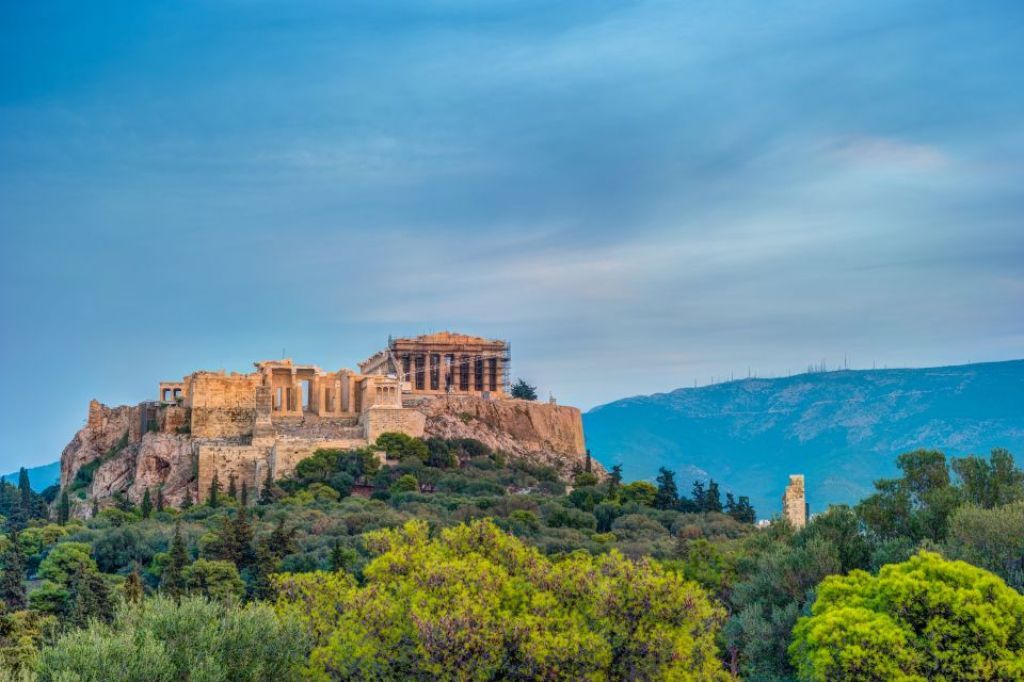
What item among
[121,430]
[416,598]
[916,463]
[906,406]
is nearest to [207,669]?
[416,598]

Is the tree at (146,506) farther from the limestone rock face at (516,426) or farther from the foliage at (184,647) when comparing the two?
the foliage at (184,647)

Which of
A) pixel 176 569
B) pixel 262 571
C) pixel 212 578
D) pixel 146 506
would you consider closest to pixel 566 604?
pixel 262 571

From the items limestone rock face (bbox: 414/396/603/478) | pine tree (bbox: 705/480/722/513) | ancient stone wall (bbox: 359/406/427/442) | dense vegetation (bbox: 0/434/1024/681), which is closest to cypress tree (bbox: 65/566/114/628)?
dense vegetation (bbox: 0/434/1024/681)

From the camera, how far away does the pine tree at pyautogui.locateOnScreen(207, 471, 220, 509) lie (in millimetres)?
70438

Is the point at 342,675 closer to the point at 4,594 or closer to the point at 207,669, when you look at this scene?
the point at 207,669

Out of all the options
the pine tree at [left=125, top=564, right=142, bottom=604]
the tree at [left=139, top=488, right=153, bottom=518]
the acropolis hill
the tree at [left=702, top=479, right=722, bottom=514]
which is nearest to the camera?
the pine tree at [left=125, top=564, right=142, bottom=604]

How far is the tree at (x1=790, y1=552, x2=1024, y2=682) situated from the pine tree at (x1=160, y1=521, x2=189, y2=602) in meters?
24.0

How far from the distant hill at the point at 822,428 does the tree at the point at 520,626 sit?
12742cm

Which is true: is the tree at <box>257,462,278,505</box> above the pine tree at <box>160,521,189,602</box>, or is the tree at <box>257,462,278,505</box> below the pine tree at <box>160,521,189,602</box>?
above

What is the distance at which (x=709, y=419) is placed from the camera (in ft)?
639

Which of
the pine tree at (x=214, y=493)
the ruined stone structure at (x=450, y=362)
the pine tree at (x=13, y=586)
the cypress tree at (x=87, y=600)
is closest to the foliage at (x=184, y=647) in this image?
the cypress tree at (x=87, y=600)

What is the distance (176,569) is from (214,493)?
78.2 feet

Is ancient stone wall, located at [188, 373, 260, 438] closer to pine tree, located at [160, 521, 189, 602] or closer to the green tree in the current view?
pine tree, located at [160, 521, 189, 602]

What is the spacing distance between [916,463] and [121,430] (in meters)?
57.5
